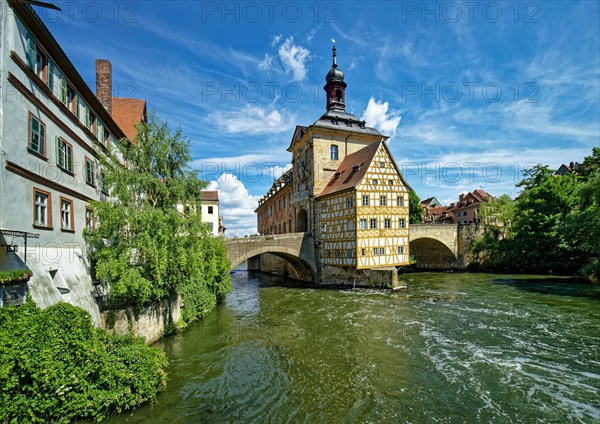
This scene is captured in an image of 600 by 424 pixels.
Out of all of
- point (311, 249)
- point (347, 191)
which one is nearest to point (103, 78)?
point (347, 191)

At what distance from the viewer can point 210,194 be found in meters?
44.8

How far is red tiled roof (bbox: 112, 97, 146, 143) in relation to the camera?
20.2 metres

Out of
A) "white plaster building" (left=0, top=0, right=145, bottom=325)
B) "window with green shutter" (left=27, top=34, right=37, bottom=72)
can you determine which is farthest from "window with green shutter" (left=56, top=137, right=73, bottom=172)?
"window with green shutter" (left=27, top=34, right=37, bottom=72)

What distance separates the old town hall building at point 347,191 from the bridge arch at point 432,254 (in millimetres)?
13350

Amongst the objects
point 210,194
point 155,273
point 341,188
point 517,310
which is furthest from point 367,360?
point 210,194

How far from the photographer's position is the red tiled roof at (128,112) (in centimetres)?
2020

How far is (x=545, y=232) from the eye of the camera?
30891 millimetres

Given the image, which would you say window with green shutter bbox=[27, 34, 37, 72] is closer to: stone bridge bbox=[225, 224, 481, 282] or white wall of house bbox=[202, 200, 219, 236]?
stone bridge bbox=[225, 224, 481, 282]

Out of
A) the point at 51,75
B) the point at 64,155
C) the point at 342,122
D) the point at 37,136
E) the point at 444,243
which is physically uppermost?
the point at 342,122

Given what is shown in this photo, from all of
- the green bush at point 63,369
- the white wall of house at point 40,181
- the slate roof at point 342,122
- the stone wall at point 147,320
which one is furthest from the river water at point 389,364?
the slate roof at point 342,122

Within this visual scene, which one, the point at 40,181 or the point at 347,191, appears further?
the point at 347,191

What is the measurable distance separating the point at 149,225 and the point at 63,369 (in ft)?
19.6

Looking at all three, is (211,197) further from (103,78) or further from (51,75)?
(51,75)

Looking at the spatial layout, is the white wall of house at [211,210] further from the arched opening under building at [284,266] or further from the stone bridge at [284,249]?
the stone bridge at [284,249]
